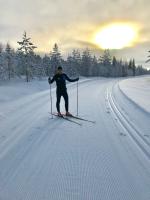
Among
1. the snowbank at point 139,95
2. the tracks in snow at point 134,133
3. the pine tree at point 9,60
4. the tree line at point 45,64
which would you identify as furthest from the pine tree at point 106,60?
the tracks in snow at point 134,133

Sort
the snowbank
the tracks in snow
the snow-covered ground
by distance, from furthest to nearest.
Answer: the snowbank < the tracks in snow < the snow-covered ground

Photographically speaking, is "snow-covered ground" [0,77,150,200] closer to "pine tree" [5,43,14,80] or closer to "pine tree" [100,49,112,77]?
"pine tree" [5,43,14,80]

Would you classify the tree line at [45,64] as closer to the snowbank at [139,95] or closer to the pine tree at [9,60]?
the pine tree at [9,60]

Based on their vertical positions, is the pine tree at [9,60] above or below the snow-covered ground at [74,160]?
above

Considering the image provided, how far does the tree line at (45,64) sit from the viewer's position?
5506 centimetres

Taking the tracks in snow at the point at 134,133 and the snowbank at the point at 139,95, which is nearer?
the tracks in snow at the point at 134,133

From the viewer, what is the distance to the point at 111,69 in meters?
117

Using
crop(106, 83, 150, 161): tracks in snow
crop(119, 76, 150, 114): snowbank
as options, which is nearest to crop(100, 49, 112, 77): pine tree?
crop(119, 76, 150, 114): snowbank

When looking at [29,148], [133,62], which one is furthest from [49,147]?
[133,62]

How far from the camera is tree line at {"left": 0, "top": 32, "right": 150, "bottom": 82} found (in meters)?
55.1

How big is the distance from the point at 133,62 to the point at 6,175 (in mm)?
157988

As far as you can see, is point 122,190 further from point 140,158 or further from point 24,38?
point 24,38

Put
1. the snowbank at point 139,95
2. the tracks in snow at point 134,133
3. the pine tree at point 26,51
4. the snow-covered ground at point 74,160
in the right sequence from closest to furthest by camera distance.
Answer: the snow-covered ground at point 74,160 → the tracks in snow at point 134,133 → the snowbank at point 139,95 → the pine tree at point 26,51

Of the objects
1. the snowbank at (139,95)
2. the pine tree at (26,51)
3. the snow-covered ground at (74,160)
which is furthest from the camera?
the pine tree at (26,51)
